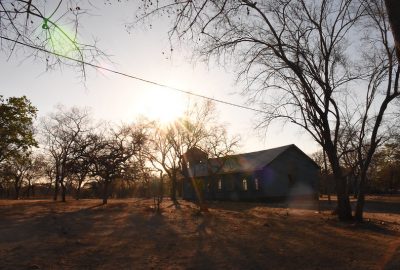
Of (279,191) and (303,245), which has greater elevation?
(279,191)

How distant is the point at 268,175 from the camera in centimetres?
5016

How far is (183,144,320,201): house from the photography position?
50031mm

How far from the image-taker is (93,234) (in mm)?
15953

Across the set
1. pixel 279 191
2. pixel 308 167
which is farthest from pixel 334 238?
pixel 308 167

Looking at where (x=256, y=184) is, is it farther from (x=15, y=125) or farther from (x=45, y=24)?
(x=45, y=24)

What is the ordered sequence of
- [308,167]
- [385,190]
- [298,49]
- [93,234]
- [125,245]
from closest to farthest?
[125,245]
[93,234]
[298,49]
[308,167]
[385,190]

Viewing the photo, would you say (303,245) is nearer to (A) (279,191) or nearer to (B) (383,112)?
(B) (383,112)

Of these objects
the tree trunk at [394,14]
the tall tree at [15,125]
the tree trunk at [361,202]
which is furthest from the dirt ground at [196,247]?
the tall tree at [15,125]

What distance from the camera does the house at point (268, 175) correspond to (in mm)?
50031

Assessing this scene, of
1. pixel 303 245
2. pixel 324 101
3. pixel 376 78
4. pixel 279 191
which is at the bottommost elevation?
pixel 303 245

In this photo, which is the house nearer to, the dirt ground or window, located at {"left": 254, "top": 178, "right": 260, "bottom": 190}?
window, located at {"left": 254, "top": 178, "right": 260, "bottom": 190}

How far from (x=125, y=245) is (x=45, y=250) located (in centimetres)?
255

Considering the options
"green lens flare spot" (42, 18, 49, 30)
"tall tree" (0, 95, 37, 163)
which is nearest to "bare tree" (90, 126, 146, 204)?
"tall tree" (0, 95, 37, 163)

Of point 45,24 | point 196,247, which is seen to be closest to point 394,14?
point 45,24
